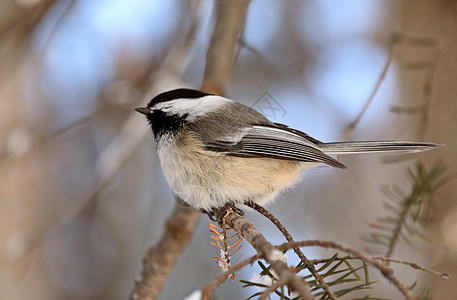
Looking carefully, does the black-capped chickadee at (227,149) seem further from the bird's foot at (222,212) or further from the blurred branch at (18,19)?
the blurred branch at (18,19)

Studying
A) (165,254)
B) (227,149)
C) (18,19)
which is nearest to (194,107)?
(227,149)

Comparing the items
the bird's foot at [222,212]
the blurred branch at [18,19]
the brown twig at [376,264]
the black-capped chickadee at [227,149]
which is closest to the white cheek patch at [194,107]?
the black-capped chickadee at [227,149]

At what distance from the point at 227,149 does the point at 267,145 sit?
17 centimetres

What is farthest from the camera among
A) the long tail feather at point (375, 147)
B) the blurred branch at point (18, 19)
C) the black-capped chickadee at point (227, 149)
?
the blurred branch at point (18, 19)

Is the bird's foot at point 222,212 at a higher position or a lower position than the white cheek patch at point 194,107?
lower

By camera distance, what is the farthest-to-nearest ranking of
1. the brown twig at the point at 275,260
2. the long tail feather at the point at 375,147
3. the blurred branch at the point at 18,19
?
the blurred branch at the point at 18,19
the long tail feather at the point at 375,147
the brown twig at the point at 275,260

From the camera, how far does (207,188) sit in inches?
66.0

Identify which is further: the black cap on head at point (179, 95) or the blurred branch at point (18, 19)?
the blurred branch at point (18, 19)

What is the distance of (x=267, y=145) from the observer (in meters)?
1.78

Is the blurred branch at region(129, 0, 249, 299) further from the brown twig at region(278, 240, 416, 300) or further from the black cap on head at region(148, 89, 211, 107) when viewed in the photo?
the brown twig at region(278, 240, 416, 300)

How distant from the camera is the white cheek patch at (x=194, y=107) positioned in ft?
6.12

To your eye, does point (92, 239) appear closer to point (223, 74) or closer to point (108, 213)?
point (108, 213)

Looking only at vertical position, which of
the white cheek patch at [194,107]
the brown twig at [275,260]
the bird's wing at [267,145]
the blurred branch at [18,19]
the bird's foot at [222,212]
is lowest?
the bird's foot at [222,212]

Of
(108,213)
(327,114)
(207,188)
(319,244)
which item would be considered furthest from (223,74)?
(108,213)
